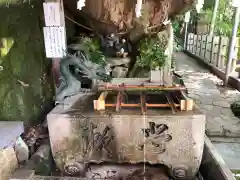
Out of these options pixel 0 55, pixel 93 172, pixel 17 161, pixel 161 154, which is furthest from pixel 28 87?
pixel 161 154

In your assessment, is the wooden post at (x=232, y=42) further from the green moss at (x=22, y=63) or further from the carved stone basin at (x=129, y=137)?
the green moss at (x=22, y=63)

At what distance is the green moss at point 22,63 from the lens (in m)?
3.89

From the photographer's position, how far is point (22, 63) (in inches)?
169

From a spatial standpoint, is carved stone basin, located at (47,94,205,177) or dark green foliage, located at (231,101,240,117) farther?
dark green foliage, located at (231,101,240,117)

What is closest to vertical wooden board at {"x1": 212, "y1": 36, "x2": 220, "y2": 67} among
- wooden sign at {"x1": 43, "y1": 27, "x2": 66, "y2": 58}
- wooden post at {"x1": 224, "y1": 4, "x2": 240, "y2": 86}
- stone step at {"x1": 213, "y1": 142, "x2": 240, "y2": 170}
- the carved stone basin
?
wooden post at {"x1": 224, "y1": 4, "x2": 240, "y2": 86}

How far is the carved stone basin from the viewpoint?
3554mm

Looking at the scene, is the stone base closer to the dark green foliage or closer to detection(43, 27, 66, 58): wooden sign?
detection(43, 27, 66, 58): wooden sign

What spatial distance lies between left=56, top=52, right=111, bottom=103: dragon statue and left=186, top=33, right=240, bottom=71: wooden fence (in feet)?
19.9

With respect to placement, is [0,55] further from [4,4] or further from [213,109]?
[213,109]

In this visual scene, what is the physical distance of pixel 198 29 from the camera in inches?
672

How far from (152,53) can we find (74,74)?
354 cm

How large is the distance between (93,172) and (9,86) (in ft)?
6.87

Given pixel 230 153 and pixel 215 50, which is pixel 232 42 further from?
pixel 230 153

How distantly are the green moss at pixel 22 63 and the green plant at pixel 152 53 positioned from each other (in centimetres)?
332
